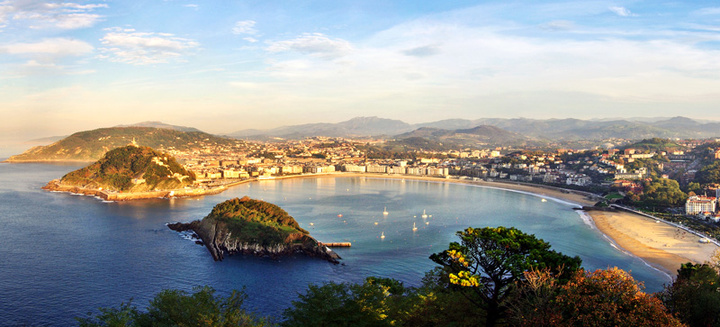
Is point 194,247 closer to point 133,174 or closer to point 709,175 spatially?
point 133,174

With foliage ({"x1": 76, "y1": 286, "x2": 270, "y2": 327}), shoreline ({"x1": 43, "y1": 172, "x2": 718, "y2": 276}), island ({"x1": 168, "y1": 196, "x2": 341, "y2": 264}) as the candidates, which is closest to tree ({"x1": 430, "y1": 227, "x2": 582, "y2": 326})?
foliage ({"x1": 76, "y1": 286, "x2": 270, "y2": 327})

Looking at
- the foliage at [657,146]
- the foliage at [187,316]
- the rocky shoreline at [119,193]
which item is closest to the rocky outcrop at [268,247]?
the foliage at [187,316]

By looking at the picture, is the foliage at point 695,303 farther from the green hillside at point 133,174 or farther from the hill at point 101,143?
the hill at point 101,143

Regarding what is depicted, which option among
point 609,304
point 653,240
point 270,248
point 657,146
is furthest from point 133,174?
point 657,146

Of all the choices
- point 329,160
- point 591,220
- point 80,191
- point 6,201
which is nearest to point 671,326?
point 591,220

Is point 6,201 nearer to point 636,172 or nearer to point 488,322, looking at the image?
point 488,322

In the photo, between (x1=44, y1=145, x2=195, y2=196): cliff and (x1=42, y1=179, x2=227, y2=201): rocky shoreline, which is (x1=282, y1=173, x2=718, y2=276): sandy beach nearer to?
(x1=42, y1=179, x2=227, y2=201): rocky shoreline
